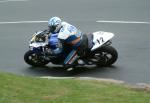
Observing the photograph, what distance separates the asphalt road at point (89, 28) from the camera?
15117 millimetres

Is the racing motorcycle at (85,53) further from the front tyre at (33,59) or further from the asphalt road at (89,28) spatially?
the asphalt road at (89,28)

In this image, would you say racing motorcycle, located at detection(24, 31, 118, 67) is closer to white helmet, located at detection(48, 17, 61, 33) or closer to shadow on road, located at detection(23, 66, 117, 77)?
shadow on road, located at detection(23, 66, 117, 77)

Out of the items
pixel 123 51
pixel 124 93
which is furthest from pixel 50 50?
pixel 124 93

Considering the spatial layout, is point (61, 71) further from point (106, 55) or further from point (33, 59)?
point (106, 55)

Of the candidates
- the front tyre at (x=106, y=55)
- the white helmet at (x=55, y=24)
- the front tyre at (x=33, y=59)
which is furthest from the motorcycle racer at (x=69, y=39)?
the front tyre at (x=33, y=59)

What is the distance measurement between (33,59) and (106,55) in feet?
6.36

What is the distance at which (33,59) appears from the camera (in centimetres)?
1576

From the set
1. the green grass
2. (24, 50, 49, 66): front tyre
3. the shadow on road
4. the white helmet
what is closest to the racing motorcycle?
(24, 50, 49, 66): front tyre

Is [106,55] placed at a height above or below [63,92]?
below

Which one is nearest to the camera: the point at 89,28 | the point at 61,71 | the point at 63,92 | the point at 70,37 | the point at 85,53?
the point at 63,92

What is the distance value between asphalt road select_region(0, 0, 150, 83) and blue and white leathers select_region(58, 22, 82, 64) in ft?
1.24

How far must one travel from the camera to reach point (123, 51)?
16.4 m

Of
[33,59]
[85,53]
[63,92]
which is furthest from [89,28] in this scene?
[63,92]

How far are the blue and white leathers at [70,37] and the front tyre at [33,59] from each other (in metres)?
0.73
